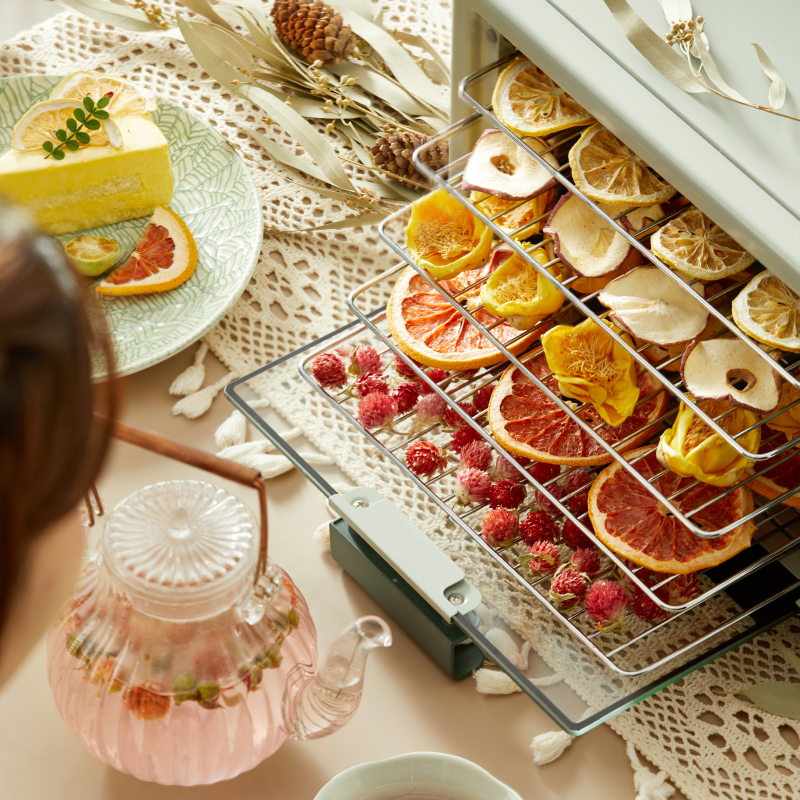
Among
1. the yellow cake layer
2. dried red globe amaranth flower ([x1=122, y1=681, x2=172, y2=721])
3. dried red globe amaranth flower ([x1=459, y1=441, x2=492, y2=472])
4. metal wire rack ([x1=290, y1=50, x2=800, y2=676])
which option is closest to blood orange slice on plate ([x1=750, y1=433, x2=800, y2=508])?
metal wire rack ([x1=290, y1=50, x2=800, y2=676])

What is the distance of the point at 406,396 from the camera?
0.86 meters

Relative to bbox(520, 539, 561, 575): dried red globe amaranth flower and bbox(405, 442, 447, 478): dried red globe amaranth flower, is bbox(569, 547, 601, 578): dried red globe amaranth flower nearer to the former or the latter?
bbox(520, 539, 561, 575): dried red globe amaranth flower

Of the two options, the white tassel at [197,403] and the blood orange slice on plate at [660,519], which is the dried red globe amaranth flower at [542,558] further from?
the white tassel at [197,403]

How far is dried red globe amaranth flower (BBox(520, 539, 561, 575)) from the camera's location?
77 centimetres

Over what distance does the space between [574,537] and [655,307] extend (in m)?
0.22

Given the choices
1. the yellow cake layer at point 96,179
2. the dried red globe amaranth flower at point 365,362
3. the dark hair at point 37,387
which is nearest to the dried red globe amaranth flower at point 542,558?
the dried red globe amaranth flower at point 365,362

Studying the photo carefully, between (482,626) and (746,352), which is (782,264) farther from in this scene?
(482,626)

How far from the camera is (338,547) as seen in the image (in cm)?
83

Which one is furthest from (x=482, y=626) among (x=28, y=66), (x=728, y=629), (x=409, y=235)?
(x=28, y=66)

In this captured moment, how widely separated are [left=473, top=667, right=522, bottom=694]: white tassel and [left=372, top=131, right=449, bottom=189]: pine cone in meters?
0.54

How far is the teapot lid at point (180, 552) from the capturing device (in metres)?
0.56

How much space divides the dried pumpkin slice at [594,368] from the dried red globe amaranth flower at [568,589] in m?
0.12

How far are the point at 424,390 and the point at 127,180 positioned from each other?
44cm

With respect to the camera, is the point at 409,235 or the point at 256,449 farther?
the point at 256,449
